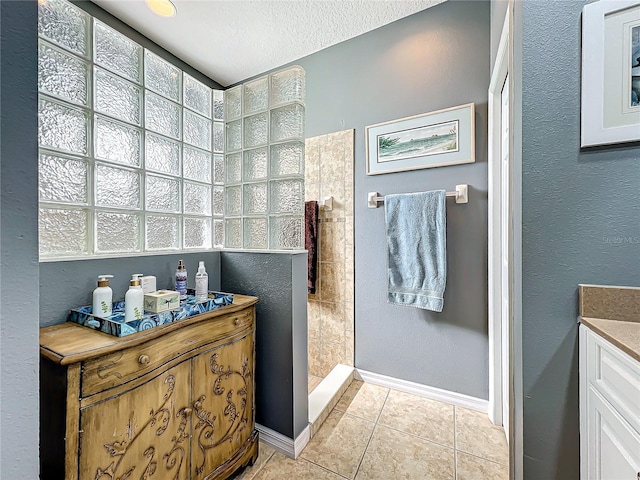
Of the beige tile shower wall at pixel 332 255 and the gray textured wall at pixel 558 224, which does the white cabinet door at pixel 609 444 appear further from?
the beige tile shower wall at pixel 332 255

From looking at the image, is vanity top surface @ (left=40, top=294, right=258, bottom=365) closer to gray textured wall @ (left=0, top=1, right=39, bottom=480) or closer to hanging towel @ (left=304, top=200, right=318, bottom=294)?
gray textured wall @ (left=0, top=1, right=39, bottom=480)

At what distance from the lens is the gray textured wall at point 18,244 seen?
21.3 inches

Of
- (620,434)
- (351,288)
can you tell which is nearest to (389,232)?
(351,288)

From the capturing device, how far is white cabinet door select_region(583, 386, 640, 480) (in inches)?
23.8

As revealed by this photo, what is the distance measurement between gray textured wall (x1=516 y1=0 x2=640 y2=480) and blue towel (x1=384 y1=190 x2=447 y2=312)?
79cm

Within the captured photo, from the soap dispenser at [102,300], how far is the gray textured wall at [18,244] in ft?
1.43

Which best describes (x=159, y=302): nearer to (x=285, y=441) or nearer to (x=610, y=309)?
(x=285, y=441)

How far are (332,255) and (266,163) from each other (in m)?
0.95

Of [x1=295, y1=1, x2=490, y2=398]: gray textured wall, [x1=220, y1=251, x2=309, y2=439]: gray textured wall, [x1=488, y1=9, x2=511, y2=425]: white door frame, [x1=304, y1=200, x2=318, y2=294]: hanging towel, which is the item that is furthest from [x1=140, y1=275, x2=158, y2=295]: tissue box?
[x1=488, y1=9, x2=511, y2=425]: white door frame

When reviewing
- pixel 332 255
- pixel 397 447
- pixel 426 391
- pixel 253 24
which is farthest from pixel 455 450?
pixel 253 24

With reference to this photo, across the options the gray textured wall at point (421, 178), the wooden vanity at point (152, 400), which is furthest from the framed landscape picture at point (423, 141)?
the wooden vanity at point (152, 400)

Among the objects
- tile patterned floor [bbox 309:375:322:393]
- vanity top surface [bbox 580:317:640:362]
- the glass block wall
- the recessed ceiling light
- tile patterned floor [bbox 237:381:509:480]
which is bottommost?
tile patterned floor [bbox 309:375:322:393]

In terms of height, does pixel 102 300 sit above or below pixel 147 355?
above

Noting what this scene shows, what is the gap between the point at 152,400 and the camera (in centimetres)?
91
